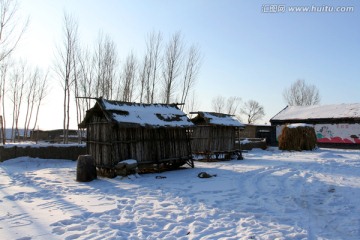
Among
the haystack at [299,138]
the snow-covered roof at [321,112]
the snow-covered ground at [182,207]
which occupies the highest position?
the snow-covered roof at [321,112]

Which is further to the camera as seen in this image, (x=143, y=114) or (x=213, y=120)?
(x=213, y=120)

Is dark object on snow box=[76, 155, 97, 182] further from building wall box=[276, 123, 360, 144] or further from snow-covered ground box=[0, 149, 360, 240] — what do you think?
building wall box=[276, 123, 360, 144]

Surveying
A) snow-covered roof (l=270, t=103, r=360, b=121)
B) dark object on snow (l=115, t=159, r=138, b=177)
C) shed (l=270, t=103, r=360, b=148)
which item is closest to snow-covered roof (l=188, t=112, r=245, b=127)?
dark object on snow (l=115, t=159, r=138, b=177)

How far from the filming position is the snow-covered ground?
6.29 meters

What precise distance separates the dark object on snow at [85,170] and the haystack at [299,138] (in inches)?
821

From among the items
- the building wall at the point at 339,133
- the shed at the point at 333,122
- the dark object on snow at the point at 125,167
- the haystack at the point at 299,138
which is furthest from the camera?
the shed at the point at 333,122

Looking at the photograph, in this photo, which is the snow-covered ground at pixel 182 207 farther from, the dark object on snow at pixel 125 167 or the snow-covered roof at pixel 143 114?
the snow-covered roof at pixel 143 114

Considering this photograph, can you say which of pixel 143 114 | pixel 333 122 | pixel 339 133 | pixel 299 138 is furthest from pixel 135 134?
pixel 333 122

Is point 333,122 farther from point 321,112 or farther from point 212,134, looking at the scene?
point 212,134

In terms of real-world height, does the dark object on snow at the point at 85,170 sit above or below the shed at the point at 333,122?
below

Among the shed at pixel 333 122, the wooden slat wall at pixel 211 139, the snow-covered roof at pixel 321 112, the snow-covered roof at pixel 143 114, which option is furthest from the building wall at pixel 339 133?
the snow-covered roof at pixel 143 114

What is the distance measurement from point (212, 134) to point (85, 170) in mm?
9917

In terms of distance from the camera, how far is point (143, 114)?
1488 cm

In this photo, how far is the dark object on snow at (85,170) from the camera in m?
12.4
